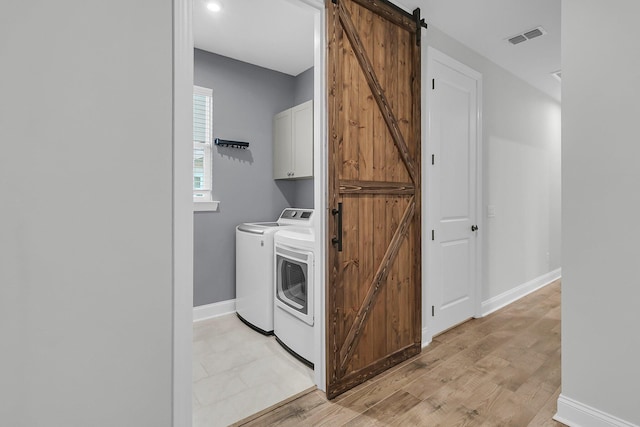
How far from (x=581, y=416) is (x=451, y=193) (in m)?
1.84

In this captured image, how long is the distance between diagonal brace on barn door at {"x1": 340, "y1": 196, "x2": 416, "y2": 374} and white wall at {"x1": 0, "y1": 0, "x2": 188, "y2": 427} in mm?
1087

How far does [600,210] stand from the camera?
5.47 feet

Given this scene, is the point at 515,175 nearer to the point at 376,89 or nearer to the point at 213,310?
the point at 376,89

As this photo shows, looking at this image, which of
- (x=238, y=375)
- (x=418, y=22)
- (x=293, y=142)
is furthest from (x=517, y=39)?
(x=238, y=375)

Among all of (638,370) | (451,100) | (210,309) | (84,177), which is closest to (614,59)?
(451,100)

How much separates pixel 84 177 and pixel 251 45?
2514 millimetres

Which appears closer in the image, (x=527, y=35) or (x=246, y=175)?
(x=527, y=35)

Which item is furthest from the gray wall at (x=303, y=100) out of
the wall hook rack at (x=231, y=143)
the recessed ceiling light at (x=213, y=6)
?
the recessed ceiling light at (x=213, y=6)

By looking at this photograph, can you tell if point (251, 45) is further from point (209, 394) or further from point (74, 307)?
point (209, 394)

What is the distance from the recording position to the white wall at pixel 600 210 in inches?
61.6

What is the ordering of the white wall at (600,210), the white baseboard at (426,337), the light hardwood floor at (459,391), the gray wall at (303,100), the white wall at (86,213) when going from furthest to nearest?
the gray wall at (303,100), the white baseboard at (426,337), the light hardwood floor at (459,391), the white wall at (600,210), the white wall at (86,213)

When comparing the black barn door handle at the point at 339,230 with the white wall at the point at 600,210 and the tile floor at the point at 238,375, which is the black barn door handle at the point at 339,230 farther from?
the white wall at the point at 600,210

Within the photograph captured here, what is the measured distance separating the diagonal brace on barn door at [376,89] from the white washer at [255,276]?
1319 millimetres

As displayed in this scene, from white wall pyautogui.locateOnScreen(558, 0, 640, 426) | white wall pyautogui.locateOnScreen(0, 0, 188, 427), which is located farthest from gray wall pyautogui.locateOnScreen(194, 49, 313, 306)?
white wall pyautogui.locateOnScreen(558, 0, 640, 426)
